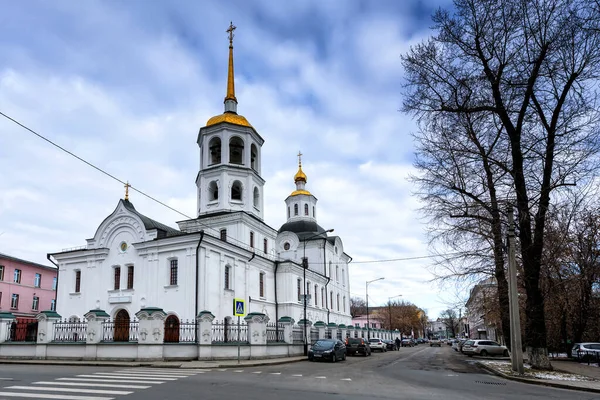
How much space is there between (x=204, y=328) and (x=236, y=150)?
59.9ft

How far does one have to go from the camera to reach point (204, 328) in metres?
21.3

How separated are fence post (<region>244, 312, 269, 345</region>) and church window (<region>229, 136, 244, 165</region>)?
1556 centimetres

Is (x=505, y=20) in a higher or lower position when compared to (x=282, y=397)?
higher

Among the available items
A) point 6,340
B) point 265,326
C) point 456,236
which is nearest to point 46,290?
point 6,340

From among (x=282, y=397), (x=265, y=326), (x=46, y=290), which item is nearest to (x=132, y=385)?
(x=282, y=397)

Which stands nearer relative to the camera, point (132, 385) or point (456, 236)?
point (132, 385)

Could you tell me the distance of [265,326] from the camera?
78.2 ft

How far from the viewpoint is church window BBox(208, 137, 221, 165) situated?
36.2 m

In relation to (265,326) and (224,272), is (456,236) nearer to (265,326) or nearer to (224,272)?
(265,326)

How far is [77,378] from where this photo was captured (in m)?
12.9

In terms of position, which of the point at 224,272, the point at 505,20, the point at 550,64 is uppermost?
the point at 505,20

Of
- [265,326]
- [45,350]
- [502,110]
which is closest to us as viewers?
[502,110]

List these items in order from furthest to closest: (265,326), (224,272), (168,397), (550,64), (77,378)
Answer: (224,272), (265,326), (550,64), (77,378), (168,397)

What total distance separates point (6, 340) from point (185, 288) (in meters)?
9.40
